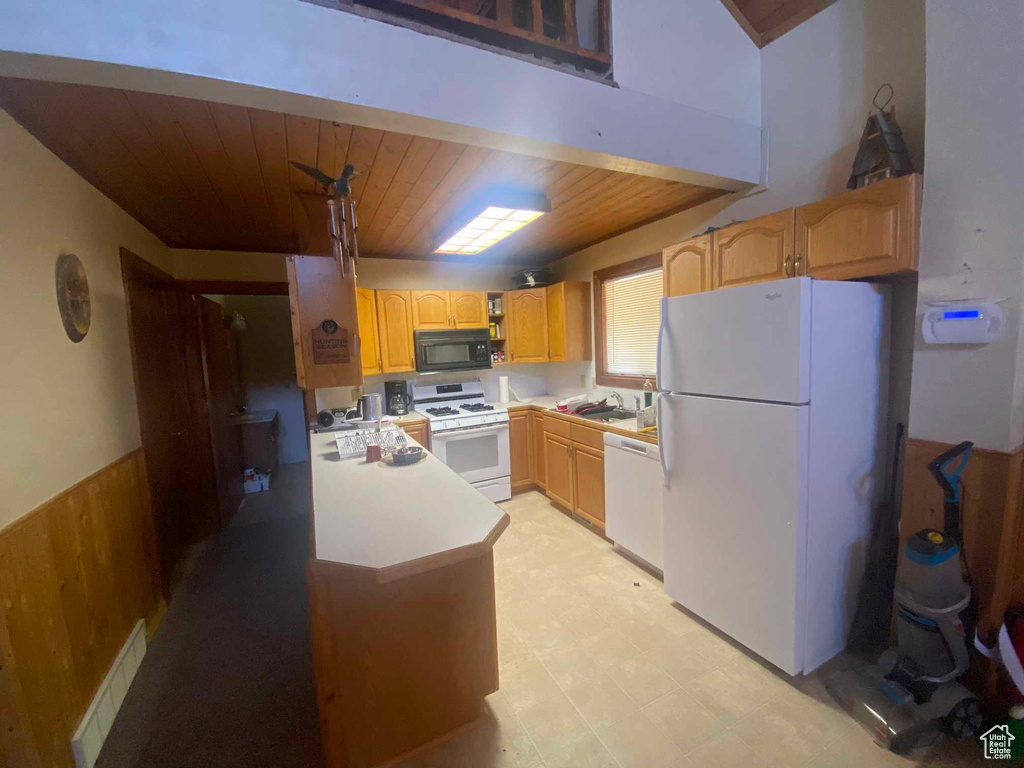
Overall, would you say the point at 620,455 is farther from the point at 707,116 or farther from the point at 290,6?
the point at 290,6

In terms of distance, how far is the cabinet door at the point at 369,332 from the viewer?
336 cm

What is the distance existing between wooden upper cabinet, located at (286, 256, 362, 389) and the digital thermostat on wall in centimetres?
254

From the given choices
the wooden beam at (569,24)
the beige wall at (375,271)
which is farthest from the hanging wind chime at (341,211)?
the beige wall at (375,271)

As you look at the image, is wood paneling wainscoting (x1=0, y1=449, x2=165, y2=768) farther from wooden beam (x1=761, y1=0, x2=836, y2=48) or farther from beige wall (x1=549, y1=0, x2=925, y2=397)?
wooden beam (x1=761, y1=0, x2=836, y2=48)

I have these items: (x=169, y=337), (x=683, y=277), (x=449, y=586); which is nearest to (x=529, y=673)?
(x=449, y=586)

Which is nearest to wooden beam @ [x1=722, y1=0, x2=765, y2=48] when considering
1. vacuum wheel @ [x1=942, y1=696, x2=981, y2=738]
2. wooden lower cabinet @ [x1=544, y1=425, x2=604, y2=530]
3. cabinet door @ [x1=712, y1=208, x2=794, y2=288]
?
cabinet door @ [x1=712, y1=208, x2=794, y2=288]

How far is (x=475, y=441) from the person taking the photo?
3473 millimetres

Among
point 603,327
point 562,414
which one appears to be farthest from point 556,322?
point 562,414

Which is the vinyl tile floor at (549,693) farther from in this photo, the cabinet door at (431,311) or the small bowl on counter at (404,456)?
the cabinet door at (431,311)

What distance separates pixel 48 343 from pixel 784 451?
2849 millimetres

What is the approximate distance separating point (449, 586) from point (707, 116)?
2.51m

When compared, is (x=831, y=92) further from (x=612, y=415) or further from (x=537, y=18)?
(x=612, y=415)

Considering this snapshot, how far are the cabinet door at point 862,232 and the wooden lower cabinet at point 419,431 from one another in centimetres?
274

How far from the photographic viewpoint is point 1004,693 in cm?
142
